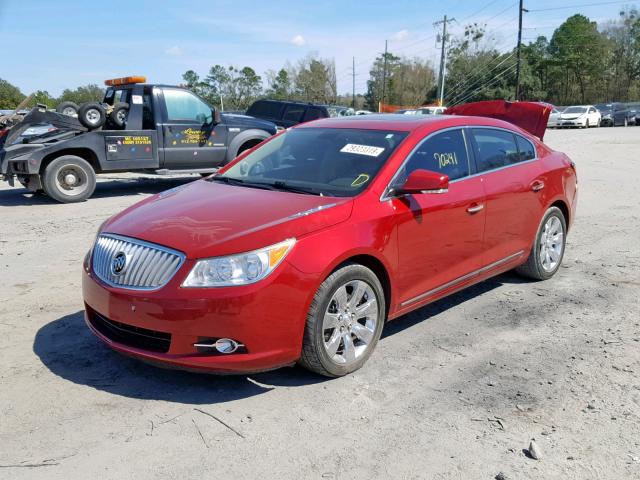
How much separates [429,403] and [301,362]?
0.81 meters

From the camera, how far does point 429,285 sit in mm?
4328

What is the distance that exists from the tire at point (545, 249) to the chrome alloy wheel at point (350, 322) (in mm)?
2385

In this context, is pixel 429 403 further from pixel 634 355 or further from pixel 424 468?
pixel 634 355

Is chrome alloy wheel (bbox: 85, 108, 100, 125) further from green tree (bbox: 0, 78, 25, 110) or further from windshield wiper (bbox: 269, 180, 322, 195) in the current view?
green tree (bbox: 0, 78, 25, 110)

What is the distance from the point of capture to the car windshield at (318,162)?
4.14 m

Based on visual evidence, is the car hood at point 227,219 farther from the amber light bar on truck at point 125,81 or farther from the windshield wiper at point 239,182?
the amber light bar on truck at point 125,81

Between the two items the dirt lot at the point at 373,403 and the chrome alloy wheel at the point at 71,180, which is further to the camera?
the chrome alloy wheel at the point at 71,180

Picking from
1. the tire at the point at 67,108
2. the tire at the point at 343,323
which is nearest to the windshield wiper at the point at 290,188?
the tire at the point at 343,323

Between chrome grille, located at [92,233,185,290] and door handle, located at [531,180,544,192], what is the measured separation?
137 inches

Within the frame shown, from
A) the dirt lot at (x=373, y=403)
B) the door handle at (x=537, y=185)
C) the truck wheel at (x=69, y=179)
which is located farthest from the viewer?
the truck wheel at (x=69, y=179)

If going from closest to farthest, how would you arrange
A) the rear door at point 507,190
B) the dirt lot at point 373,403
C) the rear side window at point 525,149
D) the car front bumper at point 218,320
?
the dirt lot at point 373,403 → the car front bumper at point 218,320 → the rear door at point 507,190 → the rear side window at point 525,149

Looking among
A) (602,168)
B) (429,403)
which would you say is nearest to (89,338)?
(429,403)

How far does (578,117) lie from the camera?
39000 millimetres

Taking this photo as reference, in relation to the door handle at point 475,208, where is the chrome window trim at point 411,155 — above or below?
above
